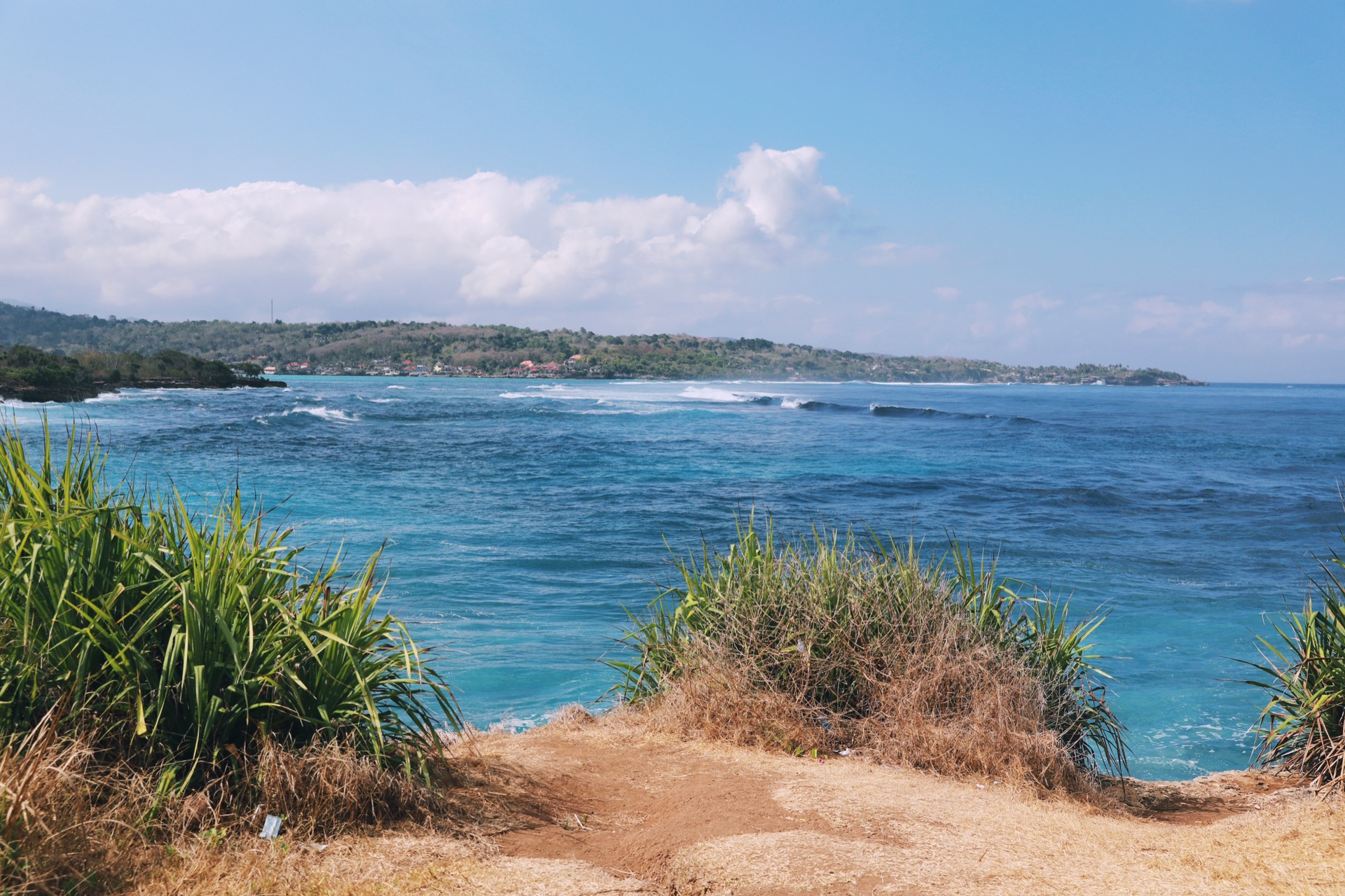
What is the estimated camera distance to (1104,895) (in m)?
3.70

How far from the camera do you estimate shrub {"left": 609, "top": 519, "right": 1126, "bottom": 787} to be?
5.90m

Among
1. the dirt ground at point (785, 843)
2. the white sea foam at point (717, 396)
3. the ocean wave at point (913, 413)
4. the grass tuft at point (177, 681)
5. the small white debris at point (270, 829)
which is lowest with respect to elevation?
the dirt ground at point (785, 843)

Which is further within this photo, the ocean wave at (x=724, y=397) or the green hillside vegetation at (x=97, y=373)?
the ocean wave at (x=724, y=397)

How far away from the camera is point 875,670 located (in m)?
6.42

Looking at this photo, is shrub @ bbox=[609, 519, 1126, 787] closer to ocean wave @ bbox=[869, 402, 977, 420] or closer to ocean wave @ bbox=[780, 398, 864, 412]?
ocean wave @ bbox=[869, 402, 977, 420]

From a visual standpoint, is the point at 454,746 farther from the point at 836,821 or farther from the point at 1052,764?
the point at 1052,764

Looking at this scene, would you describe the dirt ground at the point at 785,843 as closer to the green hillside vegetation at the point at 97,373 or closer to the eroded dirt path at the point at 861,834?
the eroded dirt path at the point at 861,834

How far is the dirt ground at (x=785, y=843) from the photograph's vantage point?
3.62 m

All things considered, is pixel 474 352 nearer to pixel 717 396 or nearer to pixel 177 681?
pixel 717 396

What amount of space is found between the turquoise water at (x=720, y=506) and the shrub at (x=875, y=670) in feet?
11.2

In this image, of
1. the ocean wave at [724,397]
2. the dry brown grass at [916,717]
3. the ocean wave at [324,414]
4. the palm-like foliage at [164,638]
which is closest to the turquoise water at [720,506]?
the ocean wave at [324,414]

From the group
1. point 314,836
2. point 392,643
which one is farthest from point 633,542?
point 314,836

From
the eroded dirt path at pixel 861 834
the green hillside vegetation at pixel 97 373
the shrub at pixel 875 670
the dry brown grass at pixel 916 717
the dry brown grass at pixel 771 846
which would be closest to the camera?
the dry brown grass at pixel 771 846

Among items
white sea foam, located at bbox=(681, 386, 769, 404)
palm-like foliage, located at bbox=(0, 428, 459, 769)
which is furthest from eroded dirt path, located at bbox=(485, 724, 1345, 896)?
white sea foam, located at bbox=(681, 386, 769, 404)
